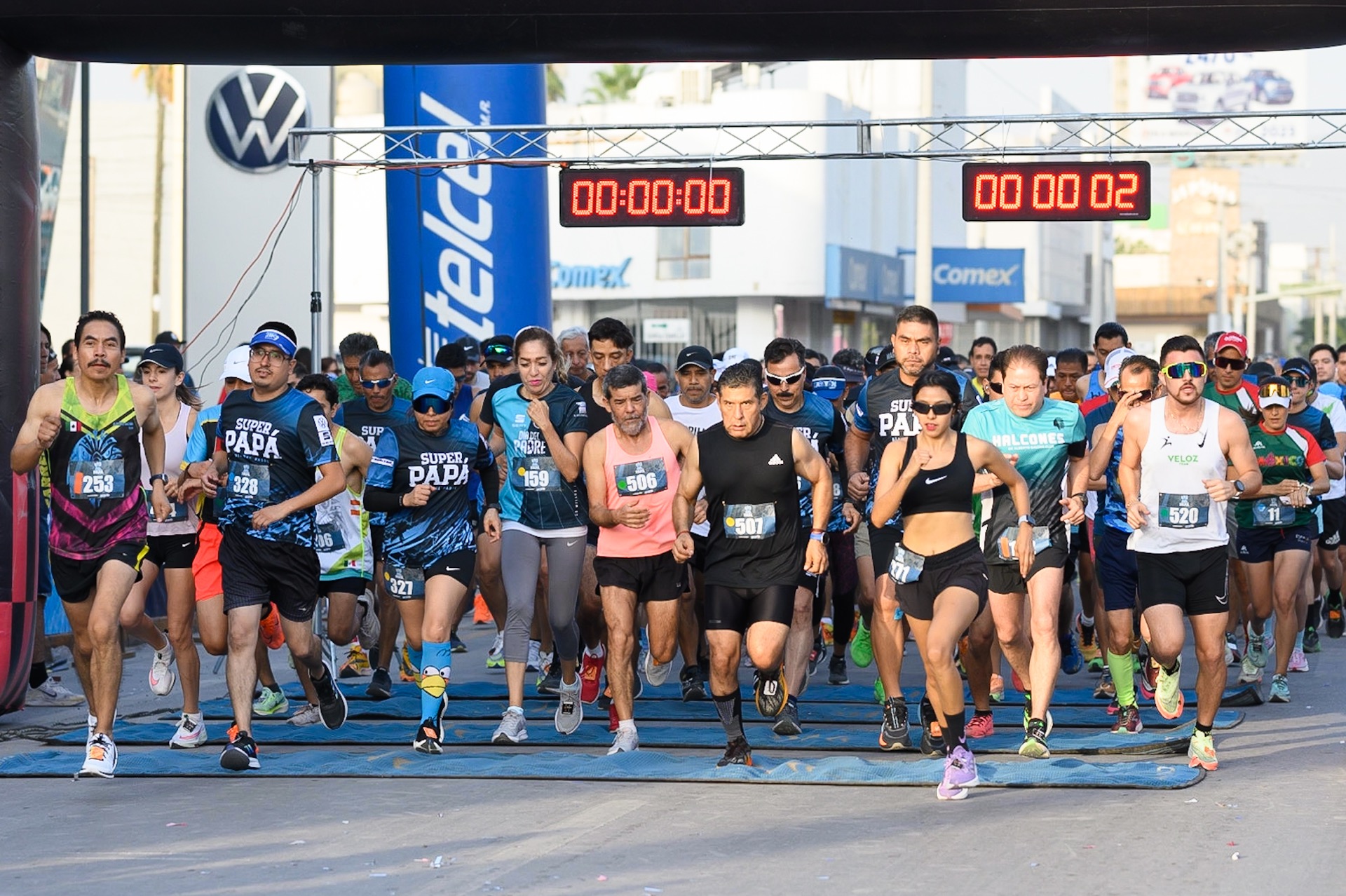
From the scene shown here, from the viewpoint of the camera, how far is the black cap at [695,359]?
11.2 m

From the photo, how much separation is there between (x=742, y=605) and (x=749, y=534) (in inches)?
13.6

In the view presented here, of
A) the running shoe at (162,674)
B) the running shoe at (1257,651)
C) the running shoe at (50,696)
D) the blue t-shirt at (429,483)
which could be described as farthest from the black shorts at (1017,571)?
the running shoe at (50,696)

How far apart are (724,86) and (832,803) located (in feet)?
143

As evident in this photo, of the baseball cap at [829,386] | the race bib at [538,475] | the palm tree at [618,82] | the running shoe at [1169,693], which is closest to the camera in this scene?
the running shoe at [1169,693]

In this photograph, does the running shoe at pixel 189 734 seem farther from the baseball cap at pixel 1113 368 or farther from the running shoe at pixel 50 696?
the baseball cap at pixel 1113 368

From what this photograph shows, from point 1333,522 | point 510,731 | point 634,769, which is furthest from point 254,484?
point 1333,522

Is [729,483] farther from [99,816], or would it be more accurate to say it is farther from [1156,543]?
[99,816]

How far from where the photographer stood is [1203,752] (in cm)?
855

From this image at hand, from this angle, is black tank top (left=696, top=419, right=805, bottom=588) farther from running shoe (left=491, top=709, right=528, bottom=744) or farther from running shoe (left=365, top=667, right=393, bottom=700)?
running shoe (left=365, top=667, right=393, bottom=700)

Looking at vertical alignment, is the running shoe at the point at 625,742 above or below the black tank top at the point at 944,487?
below

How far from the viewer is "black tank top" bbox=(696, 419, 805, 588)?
28.2 ft

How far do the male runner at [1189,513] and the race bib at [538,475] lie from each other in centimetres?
292

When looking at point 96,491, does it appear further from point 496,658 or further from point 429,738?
point 496,658

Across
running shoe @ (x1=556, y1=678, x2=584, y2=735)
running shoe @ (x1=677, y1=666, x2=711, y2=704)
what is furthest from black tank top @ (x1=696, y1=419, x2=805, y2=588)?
running shoe @ (x1=677, y1=666, x2=711, y2=704)
